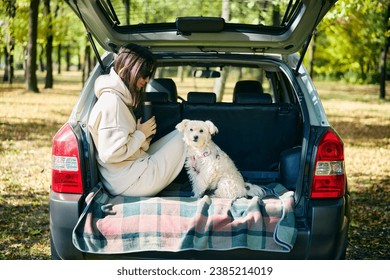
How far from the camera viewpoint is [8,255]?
15.6 ft

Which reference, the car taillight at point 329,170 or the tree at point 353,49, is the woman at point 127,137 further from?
the tree at point 353,49

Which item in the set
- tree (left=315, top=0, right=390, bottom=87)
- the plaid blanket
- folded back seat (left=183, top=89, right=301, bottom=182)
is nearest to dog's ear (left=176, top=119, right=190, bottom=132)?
folded back seat (left=183, top=89, right=301, bottom=182)

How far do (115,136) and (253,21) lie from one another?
606 cm

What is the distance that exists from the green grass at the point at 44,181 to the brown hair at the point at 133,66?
1864mm

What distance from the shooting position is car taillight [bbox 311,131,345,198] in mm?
3512

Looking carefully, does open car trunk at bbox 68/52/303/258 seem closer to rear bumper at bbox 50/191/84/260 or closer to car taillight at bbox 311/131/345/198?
rear bumper at bbox 50/191/84/260

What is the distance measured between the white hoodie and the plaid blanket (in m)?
0.31

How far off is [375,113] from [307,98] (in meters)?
17.1

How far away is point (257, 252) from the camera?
131 inches

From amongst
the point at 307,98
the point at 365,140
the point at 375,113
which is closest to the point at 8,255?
the point at 307,98

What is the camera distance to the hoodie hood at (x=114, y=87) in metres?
3.73

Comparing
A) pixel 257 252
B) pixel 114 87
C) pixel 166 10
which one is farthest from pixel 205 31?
pixel 166 10

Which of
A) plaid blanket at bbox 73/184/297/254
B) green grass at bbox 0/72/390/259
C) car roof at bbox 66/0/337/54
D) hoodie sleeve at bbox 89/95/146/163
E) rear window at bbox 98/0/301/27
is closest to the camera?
plaid blanket at bbox 73/184/297/254
